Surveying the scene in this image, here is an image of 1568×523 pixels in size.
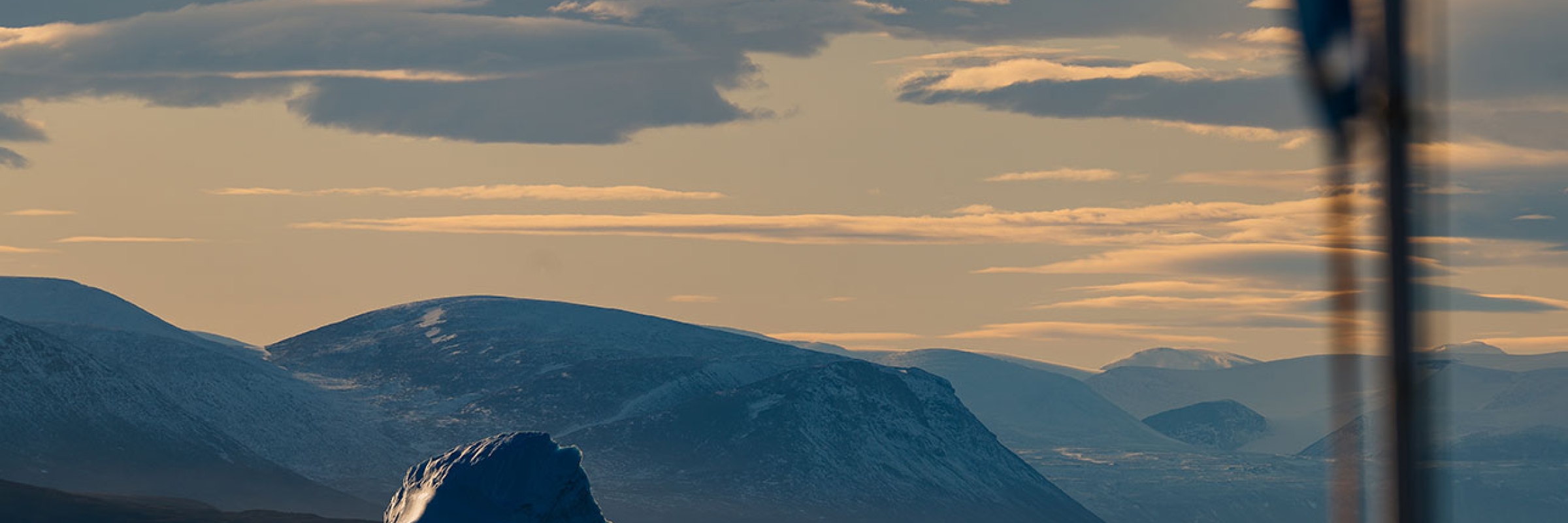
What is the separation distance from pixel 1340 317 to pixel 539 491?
6564 inches

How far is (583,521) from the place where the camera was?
181m

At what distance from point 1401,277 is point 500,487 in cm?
15953

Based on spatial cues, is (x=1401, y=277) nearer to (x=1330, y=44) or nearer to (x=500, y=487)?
(x=1330, y=44)

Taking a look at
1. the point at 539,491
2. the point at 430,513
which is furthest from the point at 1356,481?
the point at 539,491

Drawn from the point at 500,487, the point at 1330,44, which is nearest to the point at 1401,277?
the point at 1330,44

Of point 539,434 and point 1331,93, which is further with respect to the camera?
point 539,434

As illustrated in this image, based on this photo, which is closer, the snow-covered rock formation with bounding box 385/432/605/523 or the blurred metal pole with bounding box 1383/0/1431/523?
the blurred metal pole with bounding box 1383/0/1431/523

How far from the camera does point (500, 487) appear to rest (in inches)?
6781

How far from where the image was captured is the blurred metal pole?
51.8ft

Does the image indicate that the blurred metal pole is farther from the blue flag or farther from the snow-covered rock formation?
the snow-covered rock formation

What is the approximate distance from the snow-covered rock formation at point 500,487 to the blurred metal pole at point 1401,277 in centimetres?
14541

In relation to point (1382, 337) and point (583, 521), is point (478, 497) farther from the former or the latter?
point (1382, 337)

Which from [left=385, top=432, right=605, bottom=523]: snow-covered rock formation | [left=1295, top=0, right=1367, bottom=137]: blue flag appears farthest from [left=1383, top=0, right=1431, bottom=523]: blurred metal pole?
[left=385, top=432, right=605, bottom=523]: snow-covered rock formation

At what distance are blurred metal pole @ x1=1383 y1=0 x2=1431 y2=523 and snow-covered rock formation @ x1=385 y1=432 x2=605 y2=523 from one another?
14541 centimetres
